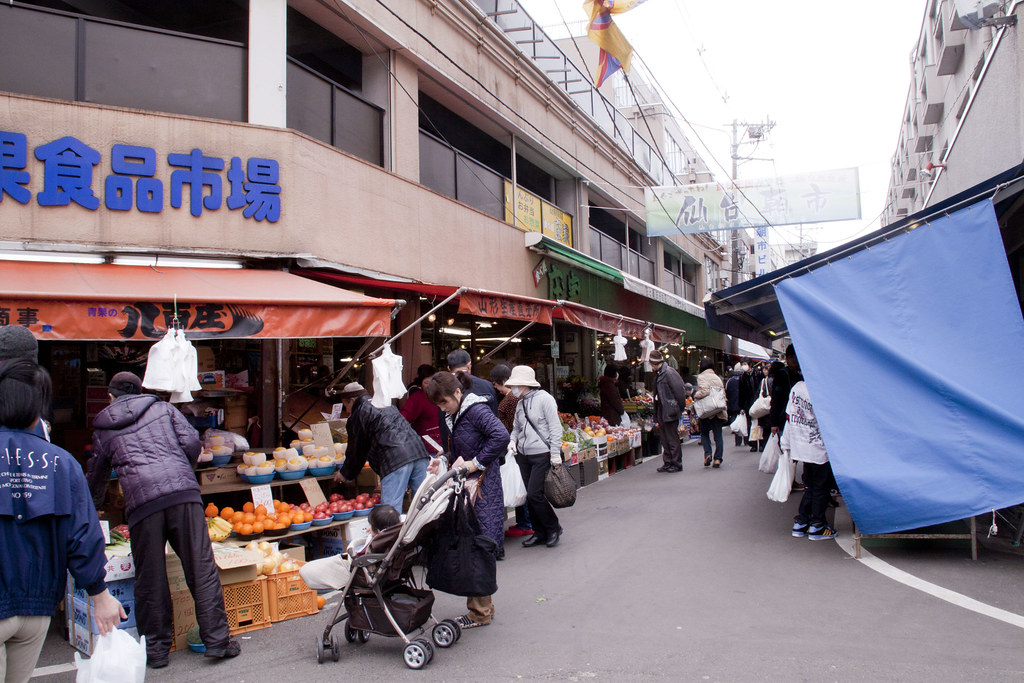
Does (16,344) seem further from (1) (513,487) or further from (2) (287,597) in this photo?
(1) (513,487)

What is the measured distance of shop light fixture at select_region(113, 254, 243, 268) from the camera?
7.19 metres

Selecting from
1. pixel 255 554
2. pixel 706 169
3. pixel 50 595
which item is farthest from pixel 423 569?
pixel 706 169

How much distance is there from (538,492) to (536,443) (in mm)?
503

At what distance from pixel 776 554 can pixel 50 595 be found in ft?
19.4

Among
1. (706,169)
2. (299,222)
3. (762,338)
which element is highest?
(706,169)

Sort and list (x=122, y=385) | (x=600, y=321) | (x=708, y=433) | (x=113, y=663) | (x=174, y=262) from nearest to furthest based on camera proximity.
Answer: (x=113, y=663), (x=122, y=385), (x=174, y=262), (x=600, y=321), (x=708, y=433)

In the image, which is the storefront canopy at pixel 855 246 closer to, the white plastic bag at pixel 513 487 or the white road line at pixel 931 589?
the white road line at pixel 931 589

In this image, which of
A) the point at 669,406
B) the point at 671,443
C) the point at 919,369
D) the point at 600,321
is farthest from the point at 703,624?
the point at 600,321

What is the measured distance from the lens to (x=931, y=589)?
5441 millimetres

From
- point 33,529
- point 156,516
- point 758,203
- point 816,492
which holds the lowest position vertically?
point 816,492

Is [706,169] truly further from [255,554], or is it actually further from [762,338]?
[255,554]

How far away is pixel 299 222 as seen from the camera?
320 inches

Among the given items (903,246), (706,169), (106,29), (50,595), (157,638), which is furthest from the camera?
(706,169)

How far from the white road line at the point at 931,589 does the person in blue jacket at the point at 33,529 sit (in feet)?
17.7
